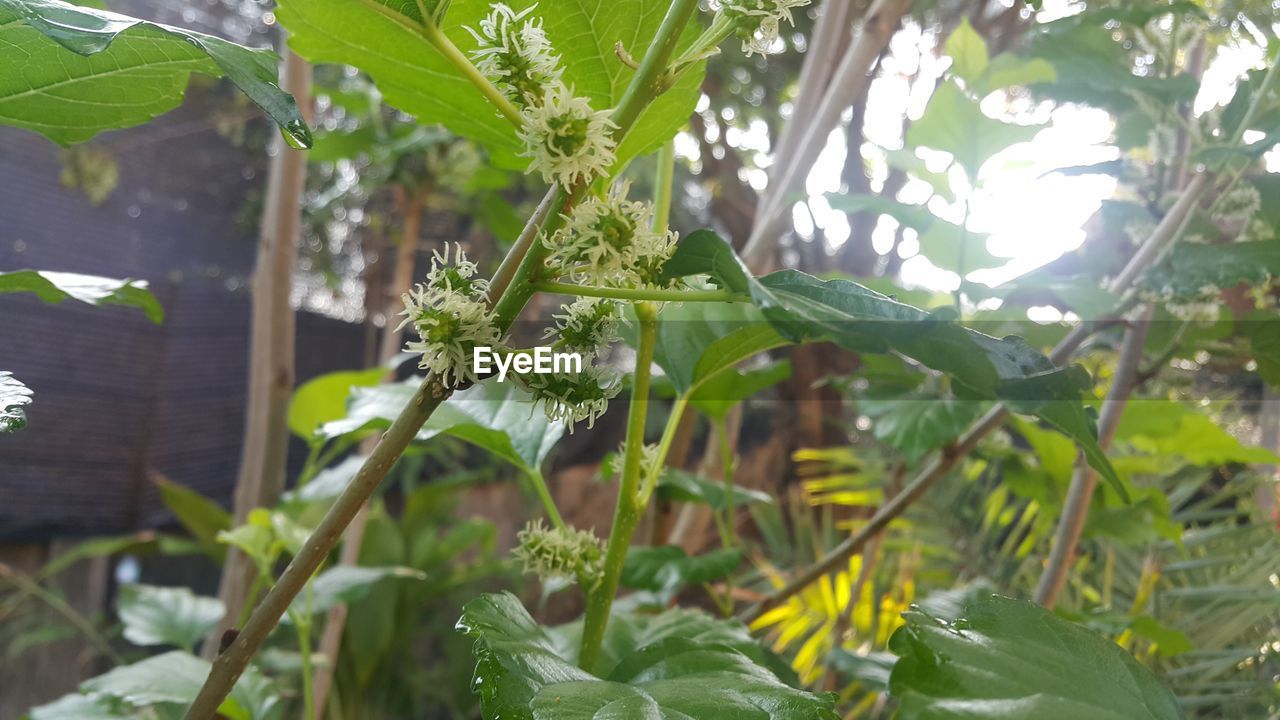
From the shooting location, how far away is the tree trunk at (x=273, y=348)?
561 mm

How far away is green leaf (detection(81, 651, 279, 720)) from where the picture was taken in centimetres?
35

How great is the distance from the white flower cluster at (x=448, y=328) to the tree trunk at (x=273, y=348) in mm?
436

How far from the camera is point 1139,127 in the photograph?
1.41 feet

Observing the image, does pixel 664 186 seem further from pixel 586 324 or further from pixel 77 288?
pixel 77 288

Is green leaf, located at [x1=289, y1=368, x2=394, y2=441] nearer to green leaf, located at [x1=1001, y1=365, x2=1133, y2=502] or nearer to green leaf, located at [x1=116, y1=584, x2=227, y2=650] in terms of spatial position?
green leaf, located at [x1=116, y1=584, x2=227, y2=650]

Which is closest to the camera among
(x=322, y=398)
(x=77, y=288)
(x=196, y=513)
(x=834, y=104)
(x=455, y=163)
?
Result: (x=77, y=288)

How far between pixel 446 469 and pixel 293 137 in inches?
54.2

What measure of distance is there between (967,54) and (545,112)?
35 centimetres

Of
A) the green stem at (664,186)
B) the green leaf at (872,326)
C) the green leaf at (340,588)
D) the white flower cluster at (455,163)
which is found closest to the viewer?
the green leaf at (872,326)

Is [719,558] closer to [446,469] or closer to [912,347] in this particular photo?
[912,347]

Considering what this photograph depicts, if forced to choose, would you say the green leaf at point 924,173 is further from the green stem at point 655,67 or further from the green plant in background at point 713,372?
the green stem at point 655,67

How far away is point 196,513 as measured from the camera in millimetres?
1068

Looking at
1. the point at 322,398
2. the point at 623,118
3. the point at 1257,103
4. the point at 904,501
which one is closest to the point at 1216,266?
the point at 1257,103

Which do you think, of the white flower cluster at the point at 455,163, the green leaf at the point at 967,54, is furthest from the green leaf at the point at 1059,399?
the white flower cluster at the point at 455,163
